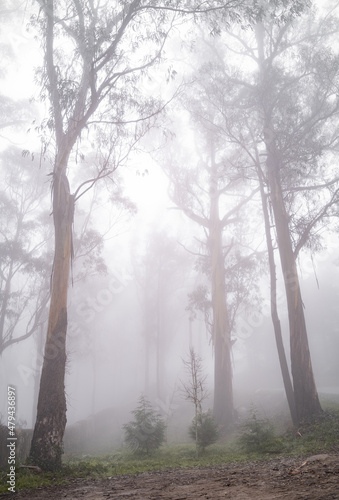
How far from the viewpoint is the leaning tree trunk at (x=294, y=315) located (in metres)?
9.09

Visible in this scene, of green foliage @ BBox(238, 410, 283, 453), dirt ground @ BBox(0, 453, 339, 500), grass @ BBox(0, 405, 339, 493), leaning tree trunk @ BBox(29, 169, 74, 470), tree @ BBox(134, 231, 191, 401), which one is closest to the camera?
dirt ground @ BBox(0, 453, 339, 500)

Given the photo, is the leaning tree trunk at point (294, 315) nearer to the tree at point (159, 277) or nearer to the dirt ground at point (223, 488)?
the dirt ground at point (223, 488)

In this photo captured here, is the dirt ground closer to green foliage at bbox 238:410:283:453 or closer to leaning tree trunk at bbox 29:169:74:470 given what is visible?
leaning tree trunk at bbox 29:169:74:470

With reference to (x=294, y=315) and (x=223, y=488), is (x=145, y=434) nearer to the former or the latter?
(x=294, y=315)

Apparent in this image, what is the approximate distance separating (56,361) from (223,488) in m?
4.13

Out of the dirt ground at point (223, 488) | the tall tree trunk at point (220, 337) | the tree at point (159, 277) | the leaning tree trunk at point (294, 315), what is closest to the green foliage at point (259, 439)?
the leaning tree trunk at point (294, 315)

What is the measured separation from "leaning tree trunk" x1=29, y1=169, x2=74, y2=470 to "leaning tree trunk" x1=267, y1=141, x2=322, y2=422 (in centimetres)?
637

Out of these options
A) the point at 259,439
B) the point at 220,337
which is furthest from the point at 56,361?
the point at 220,337

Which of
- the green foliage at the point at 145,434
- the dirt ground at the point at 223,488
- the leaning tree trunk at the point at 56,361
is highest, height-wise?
the leaning tree trunk at the point at 56,361

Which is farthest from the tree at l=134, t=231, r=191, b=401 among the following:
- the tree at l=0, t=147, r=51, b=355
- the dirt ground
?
the dirt ground

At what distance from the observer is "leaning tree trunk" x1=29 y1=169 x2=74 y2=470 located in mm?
5973

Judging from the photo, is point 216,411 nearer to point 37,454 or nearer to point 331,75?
point 37,454

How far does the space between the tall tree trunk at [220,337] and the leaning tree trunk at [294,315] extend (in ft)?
15.9

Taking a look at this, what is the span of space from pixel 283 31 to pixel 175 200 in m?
8.84
